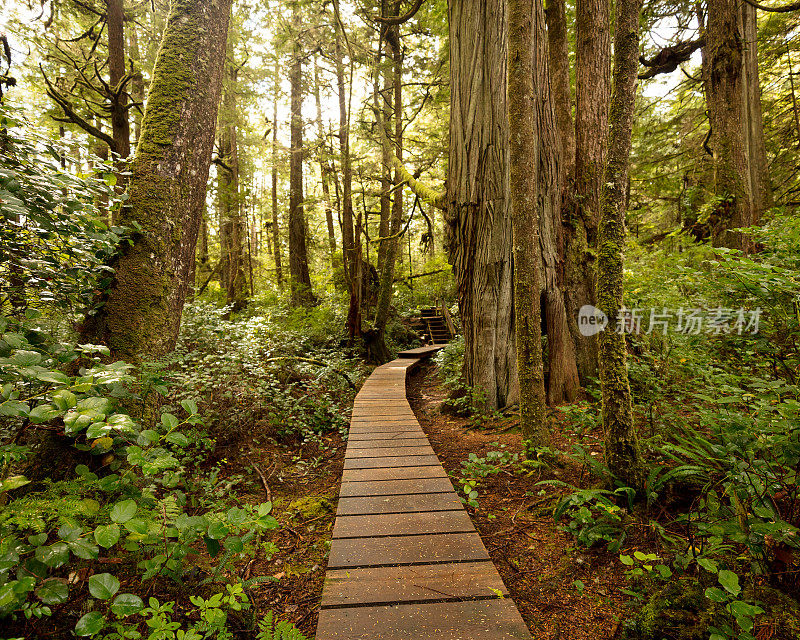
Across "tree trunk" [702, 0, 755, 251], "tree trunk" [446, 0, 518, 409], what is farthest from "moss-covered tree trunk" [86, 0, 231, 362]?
"tree trunk" [702, 0, 755, 251]

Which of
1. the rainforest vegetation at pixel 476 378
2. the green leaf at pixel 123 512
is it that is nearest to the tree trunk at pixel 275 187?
the rainforest vegetation at pixel 476 378

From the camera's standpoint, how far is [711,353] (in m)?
4.24

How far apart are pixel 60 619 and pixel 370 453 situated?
2.45 m

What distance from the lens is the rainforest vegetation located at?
1.65 m

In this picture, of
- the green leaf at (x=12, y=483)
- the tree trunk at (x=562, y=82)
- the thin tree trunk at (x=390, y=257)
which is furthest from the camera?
the thin tree trunk at (x=390, y=257)

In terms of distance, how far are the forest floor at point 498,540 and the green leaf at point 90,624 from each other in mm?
1118

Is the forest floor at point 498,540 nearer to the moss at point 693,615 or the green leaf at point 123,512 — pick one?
the moss at point 693,615

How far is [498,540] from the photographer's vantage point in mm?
2725

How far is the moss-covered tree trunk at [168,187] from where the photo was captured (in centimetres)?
262

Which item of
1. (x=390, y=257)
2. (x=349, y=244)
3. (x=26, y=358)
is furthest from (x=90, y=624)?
(x=349, y=244)

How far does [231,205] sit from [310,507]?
11.2 m

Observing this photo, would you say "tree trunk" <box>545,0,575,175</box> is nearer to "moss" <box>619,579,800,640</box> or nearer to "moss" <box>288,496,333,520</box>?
"moss" <box>619,579,800,640</box>

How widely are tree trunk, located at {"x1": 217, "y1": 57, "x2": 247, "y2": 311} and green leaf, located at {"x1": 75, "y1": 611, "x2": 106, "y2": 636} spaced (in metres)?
11.0

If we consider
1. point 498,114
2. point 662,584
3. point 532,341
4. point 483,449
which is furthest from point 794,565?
point 498,114
